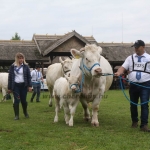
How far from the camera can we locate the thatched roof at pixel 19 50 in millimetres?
28545

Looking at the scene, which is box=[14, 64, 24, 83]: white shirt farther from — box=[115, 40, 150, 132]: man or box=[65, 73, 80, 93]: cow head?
box=[115, 40, 150, 132]: man

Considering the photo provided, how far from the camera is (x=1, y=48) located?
97.2ft

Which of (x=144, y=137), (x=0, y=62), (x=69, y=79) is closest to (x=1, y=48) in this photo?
(x=0, y=62)

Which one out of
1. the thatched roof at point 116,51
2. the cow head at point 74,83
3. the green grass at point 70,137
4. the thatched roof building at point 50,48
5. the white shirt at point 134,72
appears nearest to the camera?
the green grass at point 70,137

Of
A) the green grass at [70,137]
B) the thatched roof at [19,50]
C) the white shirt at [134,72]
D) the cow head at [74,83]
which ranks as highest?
the thatched roof at [19,50]

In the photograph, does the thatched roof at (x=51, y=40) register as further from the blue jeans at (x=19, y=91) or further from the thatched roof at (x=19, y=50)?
the blue jeans at (x=19, y=91)

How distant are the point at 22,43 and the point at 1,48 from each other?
2.46 meters

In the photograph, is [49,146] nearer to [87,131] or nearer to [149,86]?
[87,131]

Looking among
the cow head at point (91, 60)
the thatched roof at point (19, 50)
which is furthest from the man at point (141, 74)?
the thatched roof at point (19, 50)

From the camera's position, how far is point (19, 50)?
2980 cm

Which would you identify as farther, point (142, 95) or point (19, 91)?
point (19, 91)

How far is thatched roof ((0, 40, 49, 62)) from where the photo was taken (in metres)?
28.5

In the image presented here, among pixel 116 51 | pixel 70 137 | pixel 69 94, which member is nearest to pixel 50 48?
pixel 116 51

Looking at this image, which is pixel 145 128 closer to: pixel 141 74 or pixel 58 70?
pixel 141 74
